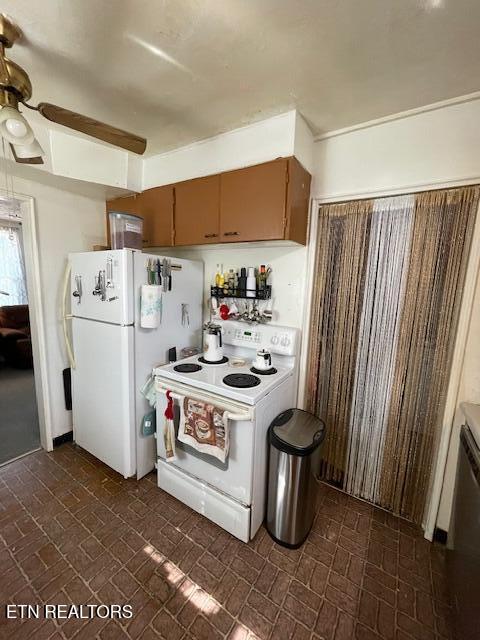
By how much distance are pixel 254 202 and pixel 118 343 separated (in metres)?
1.30

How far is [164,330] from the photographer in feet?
6.81

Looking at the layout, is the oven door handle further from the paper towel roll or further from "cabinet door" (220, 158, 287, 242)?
"cabinet door" (220, 158, 287, 242)

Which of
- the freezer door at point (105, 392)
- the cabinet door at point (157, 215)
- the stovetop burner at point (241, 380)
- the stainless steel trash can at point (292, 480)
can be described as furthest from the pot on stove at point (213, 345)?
the cabinet door at point (157, 215)

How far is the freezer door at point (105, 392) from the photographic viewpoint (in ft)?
6.13

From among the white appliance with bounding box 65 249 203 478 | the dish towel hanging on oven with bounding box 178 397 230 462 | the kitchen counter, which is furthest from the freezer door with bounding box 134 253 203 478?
the kitchen counter

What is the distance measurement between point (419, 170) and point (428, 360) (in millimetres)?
1119

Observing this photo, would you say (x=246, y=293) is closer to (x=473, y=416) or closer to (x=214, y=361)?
(x=214, y=361)

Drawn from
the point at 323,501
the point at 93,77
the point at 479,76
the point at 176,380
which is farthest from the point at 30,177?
the point at 323,501

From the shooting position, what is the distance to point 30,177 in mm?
2039

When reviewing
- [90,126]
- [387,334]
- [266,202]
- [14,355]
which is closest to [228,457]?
[387,334]

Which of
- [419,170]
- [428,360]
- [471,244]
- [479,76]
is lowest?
[428,360]

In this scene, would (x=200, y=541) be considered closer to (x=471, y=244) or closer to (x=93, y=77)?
(x=471, y=244)

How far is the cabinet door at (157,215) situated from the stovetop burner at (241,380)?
1181 millimetres

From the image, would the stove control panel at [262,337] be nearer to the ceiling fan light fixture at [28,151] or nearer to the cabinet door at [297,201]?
the cabinet door at [297,201]
